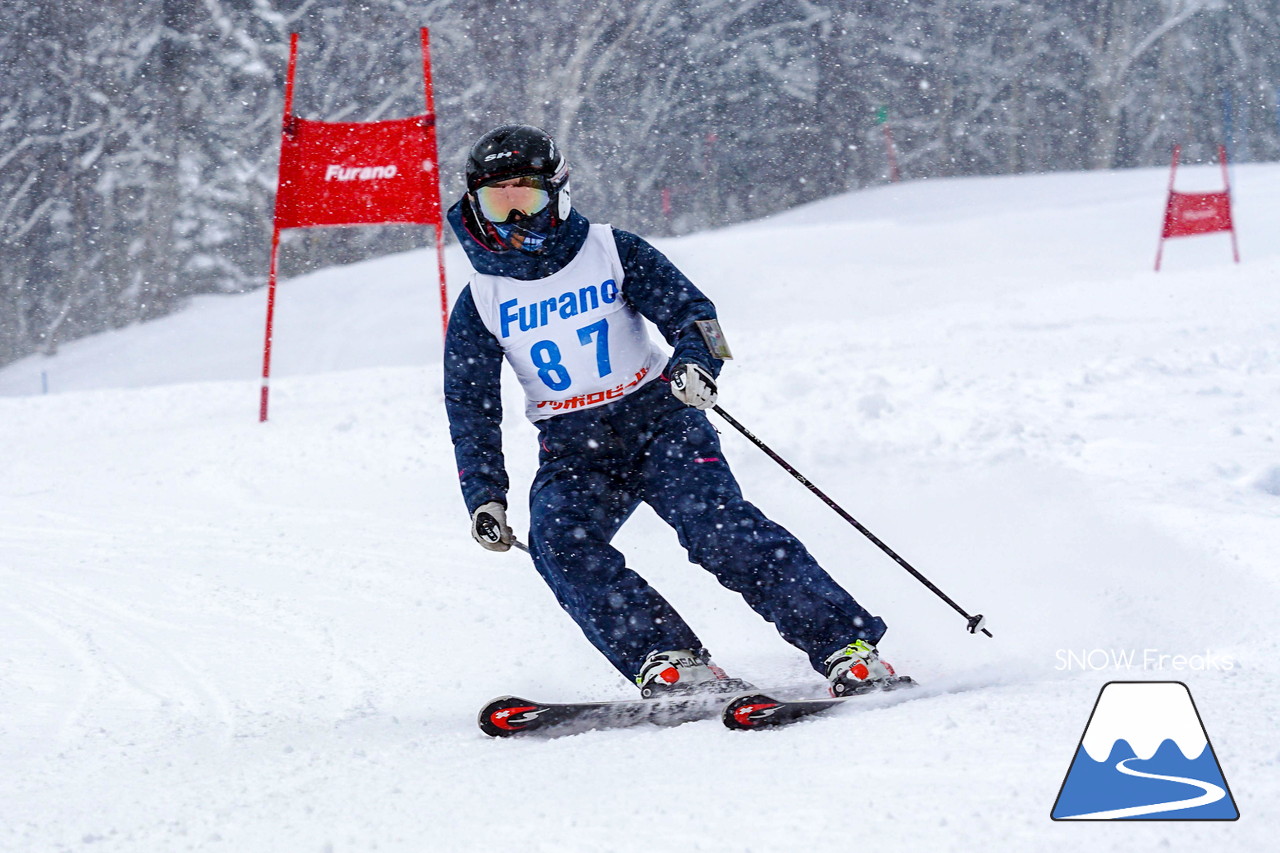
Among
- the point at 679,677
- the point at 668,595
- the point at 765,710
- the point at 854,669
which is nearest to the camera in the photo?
the point at 765,710

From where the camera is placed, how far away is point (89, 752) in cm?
290

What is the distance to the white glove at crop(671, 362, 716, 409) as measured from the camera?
304cm

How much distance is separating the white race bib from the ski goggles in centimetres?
22

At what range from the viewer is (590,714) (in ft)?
9.60

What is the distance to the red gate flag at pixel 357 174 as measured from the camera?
24.3ft

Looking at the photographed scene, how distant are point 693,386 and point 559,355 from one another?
0.48 metres

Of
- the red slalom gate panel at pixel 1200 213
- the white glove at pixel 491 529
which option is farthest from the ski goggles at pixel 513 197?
the red slalom gate panel at pixel 1200 213

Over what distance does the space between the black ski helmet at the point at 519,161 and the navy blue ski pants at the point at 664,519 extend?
65 cm
